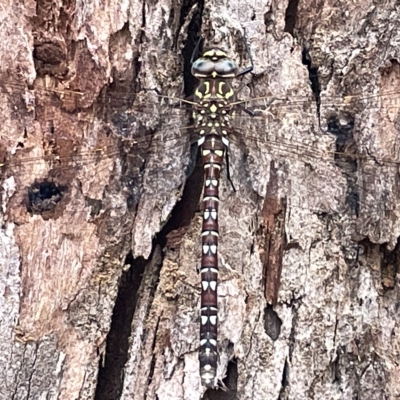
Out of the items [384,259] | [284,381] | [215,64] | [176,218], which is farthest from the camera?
[215,64]

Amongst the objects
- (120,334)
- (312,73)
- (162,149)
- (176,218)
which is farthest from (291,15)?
(120,334)

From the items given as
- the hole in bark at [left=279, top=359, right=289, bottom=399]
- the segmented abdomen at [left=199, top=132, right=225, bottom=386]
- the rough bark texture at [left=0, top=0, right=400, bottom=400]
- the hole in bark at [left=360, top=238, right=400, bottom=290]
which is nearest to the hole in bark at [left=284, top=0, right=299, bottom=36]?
the rough bark texture at [left=0, top=0, right=400, bottom=400]

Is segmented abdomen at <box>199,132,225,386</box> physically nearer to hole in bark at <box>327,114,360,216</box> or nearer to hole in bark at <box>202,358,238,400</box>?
hole in bark at <box>202,358,238,400</box>

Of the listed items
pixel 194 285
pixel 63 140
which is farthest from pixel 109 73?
pixel 194 285

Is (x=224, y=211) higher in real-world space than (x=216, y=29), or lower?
lower

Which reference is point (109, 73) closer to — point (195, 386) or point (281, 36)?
point (281, 36)

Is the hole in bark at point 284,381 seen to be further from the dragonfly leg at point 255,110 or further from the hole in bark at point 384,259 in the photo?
the dragonfly leg at point 255,110

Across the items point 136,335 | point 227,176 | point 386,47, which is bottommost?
point 136,335

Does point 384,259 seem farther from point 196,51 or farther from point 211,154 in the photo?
point 196,51
